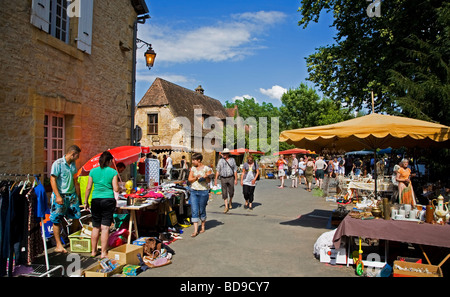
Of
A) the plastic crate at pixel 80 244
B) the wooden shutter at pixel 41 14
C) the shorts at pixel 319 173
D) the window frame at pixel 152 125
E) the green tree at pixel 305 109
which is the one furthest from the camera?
the green tree at pixel 305 109

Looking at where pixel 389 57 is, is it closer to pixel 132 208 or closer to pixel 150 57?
pixel 150 57

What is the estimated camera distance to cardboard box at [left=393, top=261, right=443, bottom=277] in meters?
4.05

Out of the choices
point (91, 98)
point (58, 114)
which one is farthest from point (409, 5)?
point (58, 114)

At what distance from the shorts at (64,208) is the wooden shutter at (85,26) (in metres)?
3.90

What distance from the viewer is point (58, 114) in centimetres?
725

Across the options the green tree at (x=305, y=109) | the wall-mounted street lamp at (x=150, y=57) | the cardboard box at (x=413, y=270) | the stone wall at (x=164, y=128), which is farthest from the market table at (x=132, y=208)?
the green tree at (x=305, y=109)

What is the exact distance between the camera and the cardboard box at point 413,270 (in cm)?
405

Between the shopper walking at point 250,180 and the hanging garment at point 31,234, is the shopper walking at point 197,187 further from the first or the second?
the shopper walking at point 250,180

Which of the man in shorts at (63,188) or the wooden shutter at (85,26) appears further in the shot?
the wooden shutter at (85,26)

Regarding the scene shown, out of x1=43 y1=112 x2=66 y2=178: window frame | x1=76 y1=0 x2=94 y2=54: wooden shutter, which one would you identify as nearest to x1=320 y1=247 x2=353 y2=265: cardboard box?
x1=43 y1=112 x2=66 y2=178: window frame

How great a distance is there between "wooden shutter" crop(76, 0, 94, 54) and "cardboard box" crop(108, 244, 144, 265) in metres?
5.14

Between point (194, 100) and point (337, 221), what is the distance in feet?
85.3

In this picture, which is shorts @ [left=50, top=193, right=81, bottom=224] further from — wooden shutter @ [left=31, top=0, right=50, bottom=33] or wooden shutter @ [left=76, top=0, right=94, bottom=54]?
wooden shutter @ [left=76, top=0, right=94, bottom=54]

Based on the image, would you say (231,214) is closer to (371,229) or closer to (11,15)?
(371,229)
